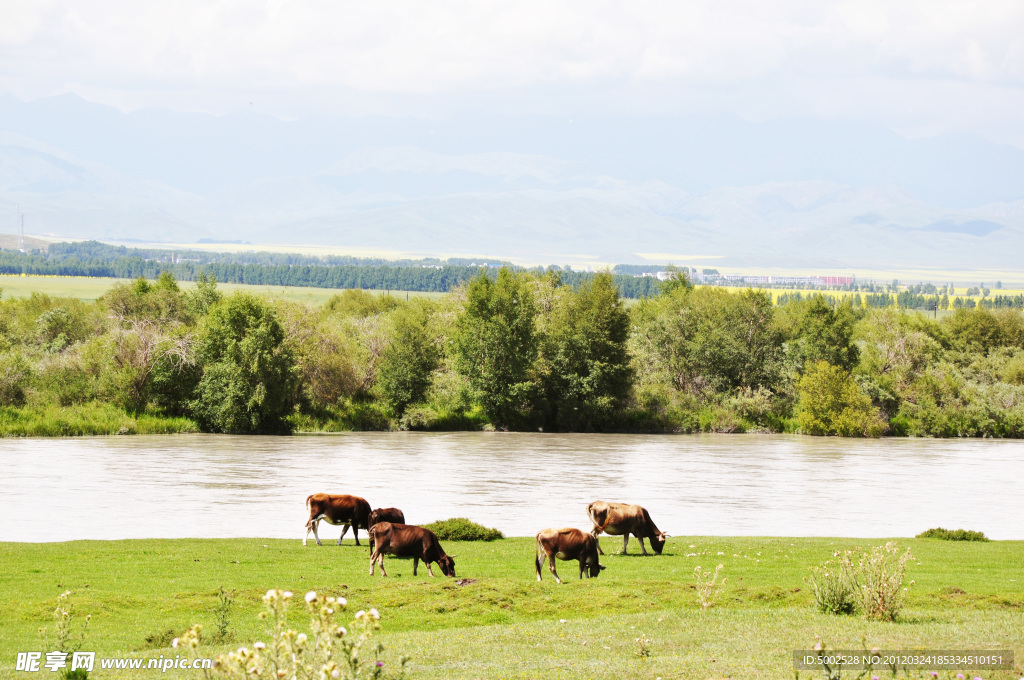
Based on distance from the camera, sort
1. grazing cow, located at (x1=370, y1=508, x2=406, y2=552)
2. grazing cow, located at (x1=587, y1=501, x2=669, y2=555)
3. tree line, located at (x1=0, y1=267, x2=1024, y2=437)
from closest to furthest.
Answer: grazing cow, located at (x1=370, y1=508, x2=406, y2=552), grazing cow, located at (x1=587, y1=501, x2=669, y2=555), tree line, located at (x1=0, y1=267, x2=1024, y2=437)

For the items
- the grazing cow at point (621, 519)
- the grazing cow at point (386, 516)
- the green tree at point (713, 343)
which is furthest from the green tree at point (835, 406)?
the grazing cow at point (386, 516)

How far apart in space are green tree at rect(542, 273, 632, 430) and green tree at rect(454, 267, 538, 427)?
5.95 feet

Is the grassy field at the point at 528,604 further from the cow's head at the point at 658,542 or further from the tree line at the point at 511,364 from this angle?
the tree line at the point at 511,364

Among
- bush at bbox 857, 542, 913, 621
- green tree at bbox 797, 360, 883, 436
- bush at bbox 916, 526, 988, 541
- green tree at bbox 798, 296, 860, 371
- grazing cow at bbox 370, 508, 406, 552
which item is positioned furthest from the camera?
green tree at bbox 798, 296, 860, 371

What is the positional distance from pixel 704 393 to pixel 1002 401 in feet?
63.8

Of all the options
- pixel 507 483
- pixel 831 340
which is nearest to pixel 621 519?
pixel 507 483

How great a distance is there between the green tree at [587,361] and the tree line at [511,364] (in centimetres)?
11

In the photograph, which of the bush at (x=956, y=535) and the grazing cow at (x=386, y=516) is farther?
the bush at (x=956, y=535)

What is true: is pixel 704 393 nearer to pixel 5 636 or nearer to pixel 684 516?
pixel 684 516

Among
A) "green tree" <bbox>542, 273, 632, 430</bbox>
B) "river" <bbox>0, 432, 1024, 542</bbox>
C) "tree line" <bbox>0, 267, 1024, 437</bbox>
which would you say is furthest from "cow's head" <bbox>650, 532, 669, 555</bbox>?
"green tree" <bbox>542, 273, 632, 430</bbox>

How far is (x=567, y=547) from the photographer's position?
683 inches

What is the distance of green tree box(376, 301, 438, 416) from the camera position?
6238 cm

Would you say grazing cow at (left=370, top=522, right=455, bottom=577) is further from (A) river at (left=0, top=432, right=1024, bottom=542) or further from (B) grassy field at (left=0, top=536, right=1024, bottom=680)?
(A) river at (left=0, top=432, right=1024, bottom=542)

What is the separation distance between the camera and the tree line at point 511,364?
56.0 m
